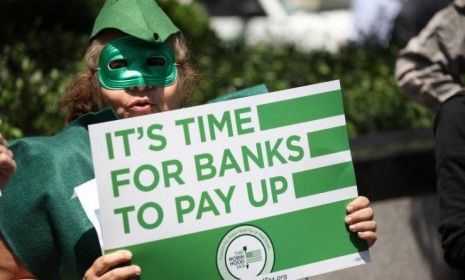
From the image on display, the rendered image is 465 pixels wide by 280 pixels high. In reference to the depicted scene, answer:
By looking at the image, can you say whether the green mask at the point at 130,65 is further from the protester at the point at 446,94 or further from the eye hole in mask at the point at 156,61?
the protester at the point at 446,94

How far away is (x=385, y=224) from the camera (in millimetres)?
5719

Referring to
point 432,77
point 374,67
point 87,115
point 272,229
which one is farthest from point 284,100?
point 374,67

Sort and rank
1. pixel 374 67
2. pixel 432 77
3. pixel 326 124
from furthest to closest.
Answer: pixel 374 67, pixel 432 77, pixel 326 124

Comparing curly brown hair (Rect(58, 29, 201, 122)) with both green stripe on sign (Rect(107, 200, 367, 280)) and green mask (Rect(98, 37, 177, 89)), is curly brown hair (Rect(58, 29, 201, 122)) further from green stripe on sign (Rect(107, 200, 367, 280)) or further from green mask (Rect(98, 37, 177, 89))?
green stripe on sign (Rect(107, 200, 367, 280))

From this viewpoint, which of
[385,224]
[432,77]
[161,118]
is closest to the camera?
[161,118]

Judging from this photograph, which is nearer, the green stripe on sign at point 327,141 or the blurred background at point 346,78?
the green stripe on sign at point 327,141

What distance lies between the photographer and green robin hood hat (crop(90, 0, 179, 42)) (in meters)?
3.04

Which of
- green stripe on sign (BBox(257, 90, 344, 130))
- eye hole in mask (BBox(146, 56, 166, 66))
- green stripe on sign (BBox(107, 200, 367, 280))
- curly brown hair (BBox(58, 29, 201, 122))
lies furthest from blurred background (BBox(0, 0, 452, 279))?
green stripe on sign (BBox(107, 200, 367, 280))

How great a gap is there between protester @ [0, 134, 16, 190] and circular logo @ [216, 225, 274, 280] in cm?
59

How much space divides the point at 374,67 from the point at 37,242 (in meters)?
5.20

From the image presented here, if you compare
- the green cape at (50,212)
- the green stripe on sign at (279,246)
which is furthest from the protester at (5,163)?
the green stripe on sign at (279,246)

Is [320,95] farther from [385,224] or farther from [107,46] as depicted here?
[385,224]

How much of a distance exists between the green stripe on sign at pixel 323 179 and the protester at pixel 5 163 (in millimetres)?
785

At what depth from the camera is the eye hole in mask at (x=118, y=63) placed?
121 inches
